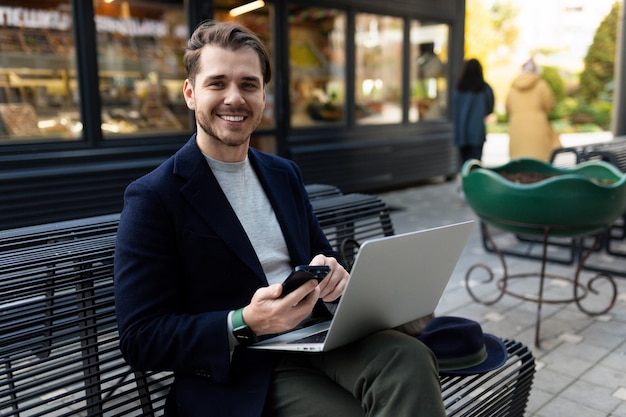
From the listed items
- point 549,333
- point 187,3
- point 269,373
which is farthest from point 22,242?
point 187,3

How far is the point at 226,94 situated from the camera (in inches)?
68.6

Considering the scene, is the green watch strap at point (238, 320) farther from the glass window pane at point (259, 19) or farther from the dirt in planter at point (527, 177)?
the glass window pane at point (259, 19)

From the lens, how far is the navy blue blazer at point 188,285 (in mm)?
1556

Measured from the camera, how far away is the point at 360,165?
27.8 ft

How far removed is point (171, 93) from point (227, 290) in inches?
213

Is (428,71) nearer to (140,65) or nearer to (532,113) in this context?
(532,113)

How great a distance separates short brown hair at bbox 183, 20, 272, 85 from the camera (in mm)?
1730

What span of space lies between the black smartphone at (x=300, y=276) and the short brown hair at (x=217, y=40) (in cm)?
70

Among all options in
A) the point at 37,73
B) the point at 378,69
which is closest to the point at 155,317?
the point at 37,73

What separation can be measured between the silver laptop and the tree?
77.7 ft

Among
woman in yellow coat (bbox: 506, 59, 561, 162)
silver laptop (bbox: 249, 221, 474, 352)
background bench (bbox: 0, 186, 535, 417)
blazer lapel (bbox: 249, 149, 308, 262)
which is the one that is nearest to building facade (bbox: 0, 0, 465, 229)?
woman in yellow coat (bbox: 506, 59, 561, 162)

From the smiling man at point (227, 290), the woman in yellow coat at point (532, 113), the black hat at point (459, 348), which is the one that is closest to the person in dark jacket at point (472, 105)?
the woman in yellow coat at point (532, 113)

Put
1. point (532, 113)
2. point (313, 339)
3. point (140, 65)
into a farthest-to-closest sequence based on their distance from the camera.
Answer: point (532, 113) < point (140, 65) < point (313, 339)

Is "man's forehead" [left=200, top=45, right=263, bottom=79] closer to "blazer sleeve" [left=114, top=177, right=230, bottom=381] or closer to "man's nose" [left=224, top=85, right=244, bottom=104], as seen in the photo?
"man's nose" [left=224, top=85, right=244, bottom=104]
